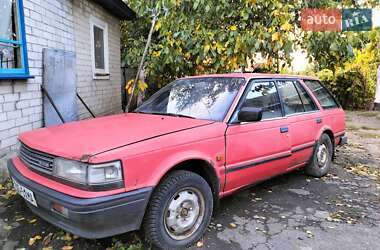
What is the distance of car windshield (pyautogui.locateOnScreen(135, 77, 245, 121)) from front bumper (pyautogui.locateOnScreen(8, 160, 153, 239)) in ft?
4.10

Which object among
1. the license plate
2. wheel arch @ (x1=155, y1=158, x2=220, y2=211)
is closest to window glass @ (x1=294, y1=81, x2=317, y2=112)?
wheel arch @ (x1=155, y1=158, x2=220, y2=211)

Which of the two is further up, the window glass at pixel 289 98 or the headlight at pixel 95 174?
the window glass at pixel 289 98

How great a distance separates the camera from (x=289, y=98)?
4449 millimetres

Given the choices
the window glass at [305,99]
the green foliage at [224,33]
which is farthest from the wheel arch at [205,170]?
the green foliage at [224,33]

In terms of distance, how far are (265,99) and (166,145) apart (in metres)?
1.73

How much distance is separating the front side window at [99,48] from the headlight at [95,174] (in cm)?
598

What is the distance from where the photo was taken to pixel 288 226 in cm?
347

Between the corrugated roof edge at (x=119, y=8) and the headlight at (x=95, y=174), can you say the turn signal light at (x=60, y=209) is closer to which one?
the headlight at (x=95, y=174)

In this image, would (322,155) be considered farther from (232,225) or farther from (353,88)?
(353,88)

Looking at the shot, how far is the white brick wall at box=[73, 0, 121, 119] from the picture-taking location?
24.1ft

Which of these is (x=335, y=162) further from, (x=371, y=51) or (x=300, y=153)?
(x=371, y=51)

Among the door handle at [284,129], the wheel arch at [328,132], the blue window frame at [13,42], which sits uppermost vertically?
the blue window frame at [13,42]

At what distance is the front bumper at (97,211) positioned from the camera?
2355mm

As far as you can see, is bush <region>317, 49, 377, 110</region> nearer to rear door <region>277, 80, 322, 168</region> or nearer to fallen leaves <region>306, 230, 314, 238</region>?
rear door <region>277, 80, 322, 168</region>
